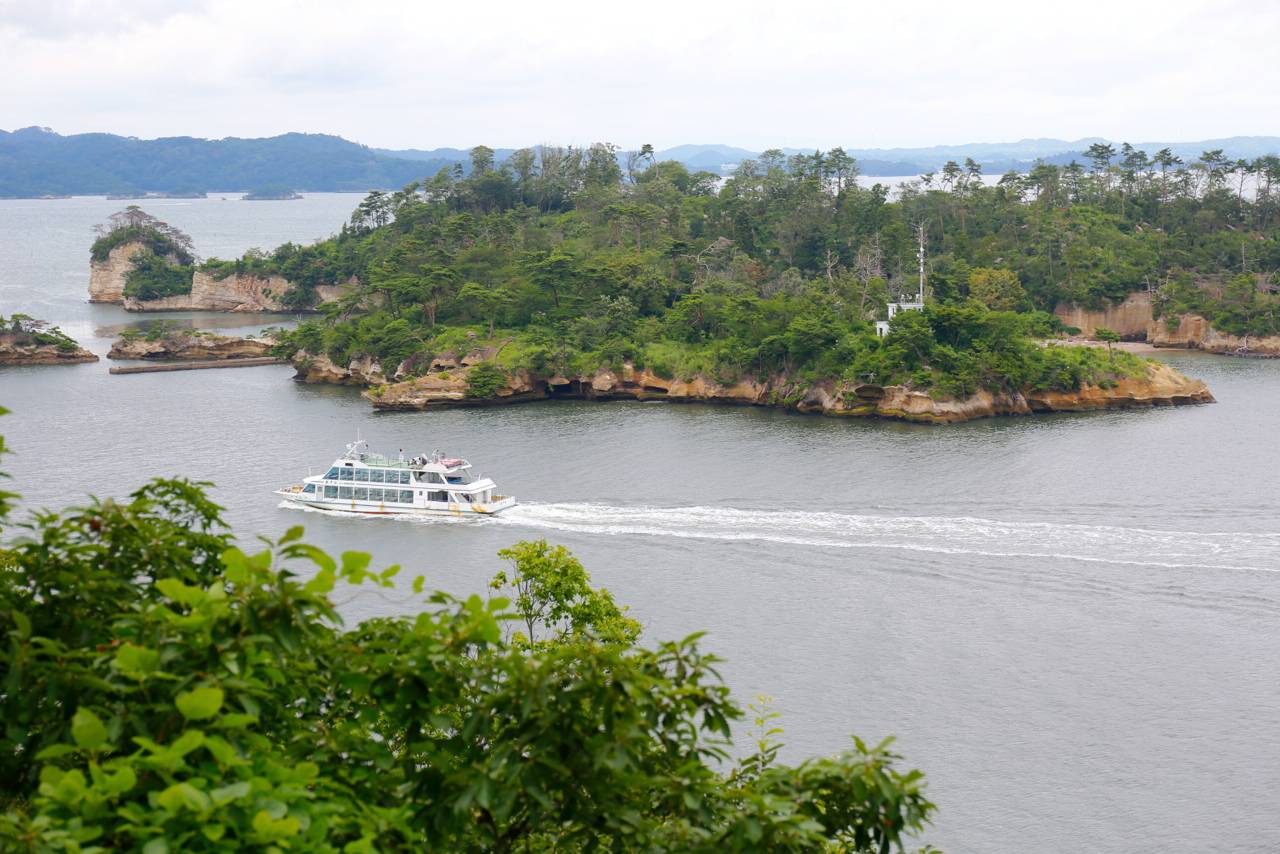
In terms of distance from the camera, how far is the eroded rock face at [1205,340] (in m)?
51.6

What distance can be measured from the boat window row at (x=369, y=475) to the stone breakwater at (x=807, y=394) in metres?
Answer: 11.1

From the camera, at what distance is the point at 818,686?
1858cm

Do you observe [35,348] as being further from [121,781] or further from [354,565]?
[121,781]

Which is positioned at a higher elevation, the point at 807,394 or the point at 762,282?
the point at 762,282

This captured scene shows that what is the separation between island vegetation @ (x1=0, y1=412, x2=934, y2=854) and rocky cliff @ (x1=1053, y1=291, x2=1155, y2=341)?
53354 millimetres

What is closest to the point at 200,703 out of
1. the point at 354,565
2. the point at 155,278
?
the point at 354,565

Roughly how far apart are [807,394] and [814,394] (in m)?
0.22

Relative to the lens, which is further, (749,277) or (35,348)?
(749,277)

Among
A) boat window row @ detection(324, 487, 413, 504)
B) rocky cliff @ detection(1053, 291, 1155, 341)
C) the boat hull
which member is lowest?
the boat hull

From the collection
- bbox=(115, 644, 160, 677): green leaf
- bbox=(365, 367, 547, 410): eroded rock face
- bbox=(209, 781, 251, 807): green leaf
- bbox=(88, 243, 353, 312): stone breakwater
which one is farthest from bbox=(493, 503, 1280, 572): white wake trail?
bbox=(88, 243, 353, 312): stone breakwater

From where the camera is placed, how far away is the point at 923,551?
24781mm

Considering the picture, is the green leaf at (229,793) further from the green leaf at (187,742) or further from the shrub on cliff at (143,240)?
the shrub on cliff at (143,240)

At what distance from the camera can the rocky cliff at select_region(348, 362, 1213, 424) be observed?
128 feet

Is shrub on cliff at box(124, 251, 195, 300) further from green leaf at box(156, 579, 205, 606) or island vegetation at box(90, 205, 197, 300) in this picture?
green leaf at box(156, 579, 205, 606)
